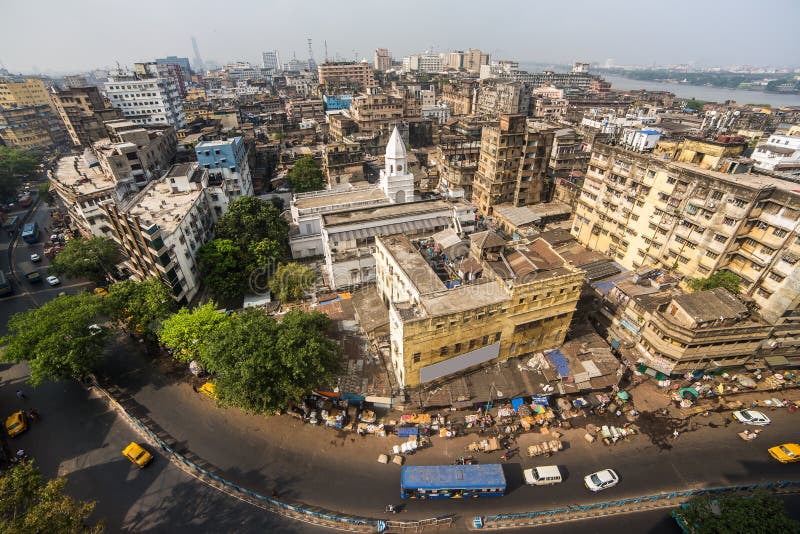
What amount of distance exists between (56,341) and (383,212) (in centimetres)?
3812

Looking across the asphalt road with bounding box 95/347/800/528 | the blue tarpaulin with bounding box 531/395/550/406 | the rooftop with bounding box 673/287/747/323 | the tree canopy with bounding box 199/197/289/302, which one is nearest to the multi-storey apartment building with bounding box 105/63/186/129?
the tree canopy with bounding box 199/197/289/302

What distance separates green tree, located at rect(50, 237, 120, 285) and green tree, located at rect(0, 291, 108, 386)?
15476mm

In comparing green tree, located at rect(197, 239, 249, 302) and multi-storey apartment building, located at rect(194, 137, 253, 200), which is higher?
multi-storey apartment building, located at rect(194, 137, 253, 200)

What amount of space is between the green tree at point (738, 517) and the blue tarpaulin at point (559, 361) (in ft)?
45.4

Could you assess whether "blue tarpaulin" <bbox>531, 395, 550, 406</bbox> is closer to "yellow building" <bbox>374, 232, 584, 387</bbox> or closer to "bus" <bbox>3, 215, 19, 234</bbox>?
"yellow building" <bbox>374, 232, 584, 387</bbox>

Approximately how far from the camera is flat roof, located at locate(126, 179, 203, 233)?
48156mm

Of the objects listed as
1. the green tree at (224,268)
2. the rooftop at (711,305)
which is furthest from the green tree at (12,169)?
the rooftop at (711,305)

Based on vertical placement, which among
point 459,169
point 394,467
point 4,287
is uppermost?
point 459,169

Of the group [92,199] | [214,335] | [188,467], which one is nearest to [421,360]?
[214,335]

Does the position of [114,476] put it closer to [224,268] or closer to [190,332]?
[190,332]

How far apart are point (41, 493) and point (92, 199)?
51.5 m

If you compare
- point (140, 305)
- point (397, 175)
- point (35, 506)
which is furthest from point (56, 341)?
point (397, 175)

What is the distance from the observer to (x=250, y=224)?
51500mm

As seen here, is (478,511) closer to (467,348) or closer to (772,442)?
(467,348)
